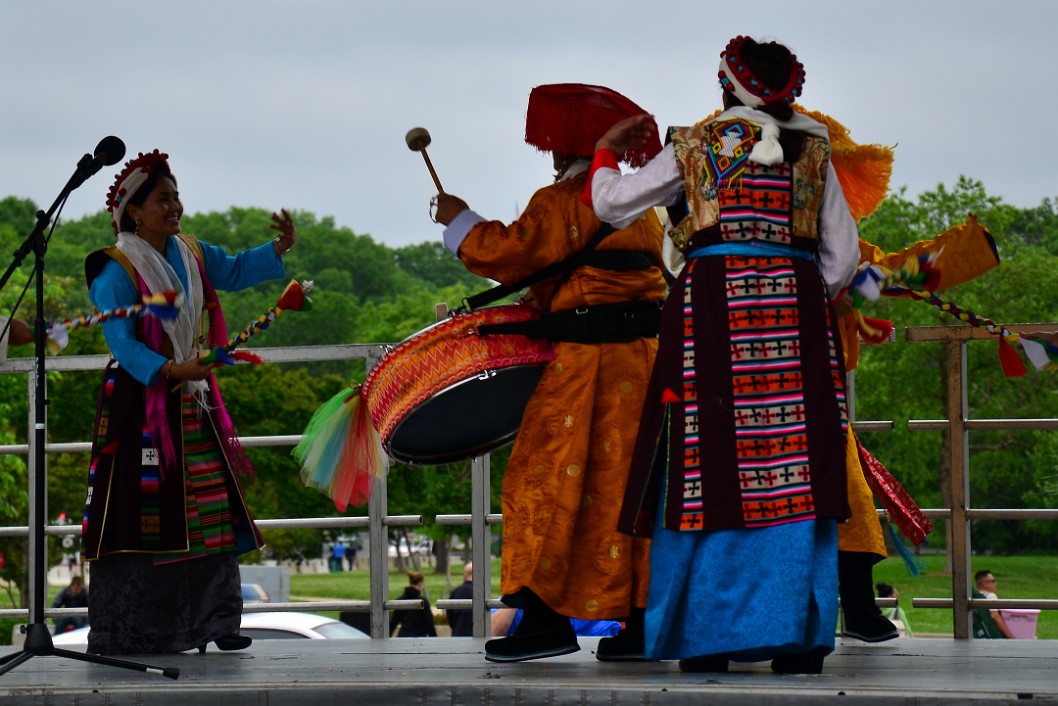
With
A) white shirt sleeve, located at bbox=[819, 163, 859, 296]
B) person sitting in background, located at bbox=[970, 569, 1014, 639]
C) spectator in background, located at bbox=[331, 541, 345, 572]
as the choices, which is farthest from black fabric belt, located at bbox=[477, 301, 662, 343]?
spectator in background, located at bbox=[331, 541, 345, 572]

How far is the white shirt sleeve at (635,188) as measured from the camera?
176 inches

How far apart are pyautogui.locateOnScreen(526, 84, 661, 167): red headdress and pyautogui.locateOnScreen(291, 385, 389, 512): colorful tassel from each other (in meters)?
1.09

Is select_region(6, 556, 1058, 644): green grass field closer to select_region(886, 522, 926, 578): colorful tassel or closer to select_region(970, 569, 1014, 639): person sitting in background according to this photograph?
select_region(970, 569, 1014, 639): person sitting in background

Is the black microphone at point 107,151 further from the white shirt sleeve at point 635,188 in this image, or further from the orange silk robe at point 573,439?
the white shirt sleeve at point 635,188

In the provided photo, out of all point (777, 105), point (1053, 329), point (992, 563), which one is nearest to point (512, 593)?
point (777, 105)

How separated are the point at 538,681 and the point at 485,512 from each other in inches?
83.9

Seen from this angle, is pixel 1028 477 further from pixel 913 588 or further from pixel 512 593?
pixel 512 593

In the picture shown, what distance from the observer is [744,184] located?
14.3 feet

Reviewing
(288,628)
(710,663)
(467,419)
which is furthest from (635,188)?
(288,628)

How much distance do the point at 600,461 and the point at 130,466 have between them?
167 centimetres

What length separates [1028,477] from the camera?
131 feet

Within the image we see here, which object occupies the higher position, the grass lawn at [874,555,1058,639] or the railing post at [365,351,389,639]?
the railing post at [365,351,389,639]

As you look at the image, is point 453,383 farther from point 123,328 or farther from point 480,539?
point 480,539

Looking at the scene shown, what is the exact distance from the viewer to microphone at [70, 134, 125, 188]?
15.8 feet
